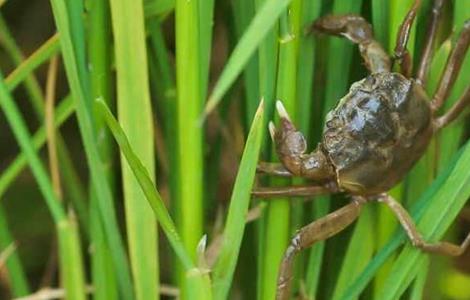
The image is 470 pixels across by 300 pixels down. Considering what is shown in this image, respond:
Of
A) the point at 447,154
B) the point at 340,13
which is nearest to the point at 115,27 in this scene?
the point at 340,13

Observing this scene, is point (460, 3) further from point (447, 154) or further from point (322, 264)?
point (322, 264)

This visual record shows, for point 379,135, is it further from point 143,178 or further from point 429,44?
point 143,178

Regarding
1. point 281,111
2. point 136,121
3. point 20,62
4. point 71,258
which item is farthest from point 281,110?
point 20,62

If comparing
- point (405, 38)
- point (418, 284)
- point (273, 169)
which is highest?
point (405, 38)

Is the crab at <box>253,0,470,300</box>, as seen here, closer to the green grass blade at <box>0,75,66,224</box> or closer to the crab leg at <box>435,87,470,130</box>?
the crab leg at <box>435,87,470,130</box>

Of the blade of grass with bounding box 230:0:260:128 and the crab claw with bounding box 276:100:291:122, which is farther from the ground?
the blade of grass with bounding box 230:0:260:128

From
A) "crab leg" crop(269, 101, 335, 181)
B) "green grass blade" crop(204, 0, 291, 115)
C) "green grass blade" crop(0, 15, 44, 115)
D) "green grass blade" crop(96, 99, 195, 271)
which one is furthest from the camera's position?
"green grass blade" crop(0, 15, 44, 115)

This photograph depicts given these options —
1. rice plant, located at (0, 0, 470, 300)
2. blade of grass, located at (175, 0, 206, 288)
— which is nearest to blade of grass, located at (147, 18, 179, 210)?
rice plant, located at (0, 0, 470, 300)
